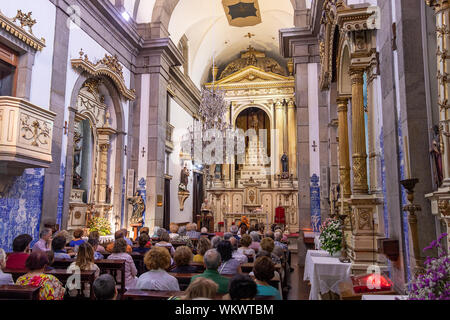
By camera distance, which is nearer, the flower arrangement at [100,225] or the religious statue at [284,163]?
the flower arrangement at [100,225]

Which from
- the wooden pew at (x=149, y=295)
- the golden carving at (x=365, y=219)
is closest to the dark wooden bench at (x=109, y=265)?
the wooden pew at (x=149, y=295)

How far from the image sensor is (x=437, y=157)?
3.25 meters

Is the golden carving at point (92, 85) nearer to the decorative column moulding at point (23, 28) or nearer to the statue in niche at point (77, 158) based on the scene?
the statue in niche at point (77, 158)

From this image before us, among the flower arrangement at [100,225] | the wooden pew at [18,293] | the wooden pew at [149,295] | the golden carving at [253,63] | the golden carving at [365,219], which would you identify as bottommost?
the wooden pew at [149,295]

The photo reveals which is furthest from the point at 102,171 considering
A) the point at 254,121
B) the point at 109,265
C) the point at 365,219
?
the point at 254,121

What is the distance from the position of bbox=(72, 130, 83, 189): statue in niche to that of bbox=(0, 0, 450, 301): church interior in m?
0.06

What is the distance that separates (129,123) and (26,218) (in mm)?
5179

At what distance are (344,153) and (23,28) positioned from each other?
256 inches

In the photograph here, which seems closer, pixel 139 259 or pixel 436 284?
pixel 436 284

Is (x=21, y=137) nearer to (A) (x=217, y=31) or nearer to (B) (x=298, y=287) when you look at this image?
(B) (x=298, y=287)

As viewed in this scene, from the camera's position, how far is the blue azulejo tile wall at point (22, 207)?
655 cm

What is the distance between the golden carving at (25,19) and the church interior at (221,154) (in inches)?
0.8

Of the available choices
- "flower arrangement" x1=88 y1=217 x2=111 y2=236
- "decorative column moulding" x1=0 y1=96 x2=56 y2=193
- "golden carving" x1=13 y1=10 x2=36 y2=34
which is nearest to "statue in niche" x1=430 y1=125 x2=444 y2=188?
"decorative column moulding" x1=0 y1=96 x2=56 y2=193

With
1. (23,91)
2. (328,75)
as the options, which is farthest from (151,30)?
(328,75)
